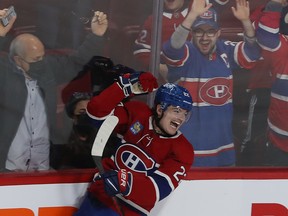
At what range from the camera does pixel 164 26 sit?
10.9 ft

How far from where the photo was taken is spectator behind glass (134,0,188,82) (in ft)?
10.9

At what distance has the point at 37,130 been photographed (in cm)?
328

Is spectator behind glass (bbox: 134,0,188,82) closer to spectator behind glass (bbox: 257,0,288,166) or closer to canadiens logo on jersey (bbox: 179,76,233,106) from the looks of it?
canadiens logo on jersey (bbox: 179,76,233,106)

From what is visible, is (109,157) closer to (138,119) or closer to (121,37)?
(138,119)

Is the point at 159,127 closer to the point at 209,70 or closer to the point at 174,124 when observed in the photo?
the point at 174,124

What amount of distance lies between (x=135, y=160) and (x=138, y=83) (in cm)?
33

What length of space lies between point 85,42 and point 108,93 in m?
0.31

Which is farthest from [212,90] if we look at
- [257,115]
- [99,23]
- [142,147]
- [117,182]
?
[117,182]

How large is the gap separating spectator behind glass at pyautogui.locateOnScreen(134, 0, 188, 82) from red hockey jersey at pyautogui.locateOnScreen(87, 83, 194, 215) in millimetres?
227

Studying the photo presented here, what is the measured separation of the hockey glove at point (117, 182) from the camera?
294 centimetres

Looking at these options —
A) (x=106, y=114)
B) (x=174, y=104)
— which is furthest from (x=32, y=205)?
(x=174, y=104)

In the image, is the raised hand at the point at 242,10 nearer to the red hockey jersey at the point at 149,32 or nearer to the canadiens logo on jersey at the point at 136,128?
the red hockey jersey at the point at 149,32

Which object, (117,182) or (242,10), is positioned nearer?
(117,182)

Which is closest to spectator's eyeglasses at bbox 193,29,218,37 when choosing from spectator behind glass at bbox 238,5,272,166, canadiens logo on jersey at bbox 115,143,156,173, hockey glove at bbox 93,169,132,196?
spectator behind glass at bbox 238,5,272,166
